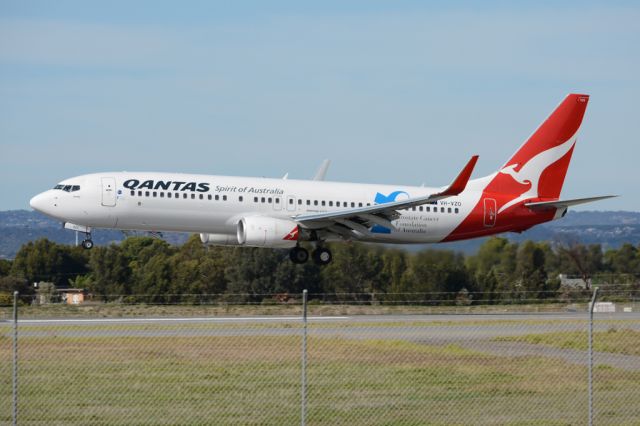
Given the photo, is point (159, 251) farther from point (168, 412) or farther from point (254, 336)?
point (168, 412)

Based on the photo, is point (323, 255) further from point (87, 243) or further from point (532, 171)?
point (532, 171)

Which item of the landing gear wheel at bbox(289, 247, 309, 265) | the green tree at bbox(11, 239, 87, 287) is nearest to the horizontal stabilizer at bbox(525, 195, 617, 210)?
the landing gear wheel at bbox(289, 247, 309, 265)

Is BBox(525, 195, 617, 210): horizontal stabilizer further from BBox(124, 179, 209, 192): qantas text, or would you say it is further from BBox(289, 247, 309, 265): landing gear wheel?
BBox(124, 179, 209, 192): qantas text

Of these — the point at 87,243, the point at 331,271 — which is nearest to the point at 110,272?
the point at 331,271

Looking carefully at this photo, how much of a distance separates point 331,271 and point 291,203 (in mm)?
12017

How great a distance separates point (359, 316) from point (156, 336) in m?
12.3

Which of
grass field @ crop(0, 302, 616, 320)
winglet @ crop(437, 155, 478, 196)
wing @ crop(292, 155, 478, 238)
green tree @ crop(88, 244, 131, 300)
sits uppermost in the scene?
winglet @ crop(437, 155, 478, 196)

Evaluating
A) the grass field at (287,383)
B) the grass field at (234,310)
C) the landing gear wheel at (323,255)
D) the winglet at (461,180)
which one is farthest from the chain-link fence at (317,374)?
the landing gear wheel at (323,255)

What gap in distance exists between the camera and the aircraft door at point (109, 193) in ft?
130

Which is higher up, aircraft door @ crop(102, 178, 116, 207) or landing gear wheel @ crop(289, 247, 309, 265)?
aircraft door @ crop(102, 178, 116, 207)

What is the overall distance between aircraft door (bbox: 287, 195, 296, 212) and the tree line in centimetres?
330

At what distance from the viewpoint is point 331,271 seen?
5306 cm

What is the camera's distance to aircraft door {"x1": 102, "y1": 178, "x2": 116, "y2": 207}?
39625 millimetres

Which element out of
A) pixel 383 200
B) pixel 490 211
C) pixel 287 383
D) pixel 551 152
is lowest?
pixel 287 383
